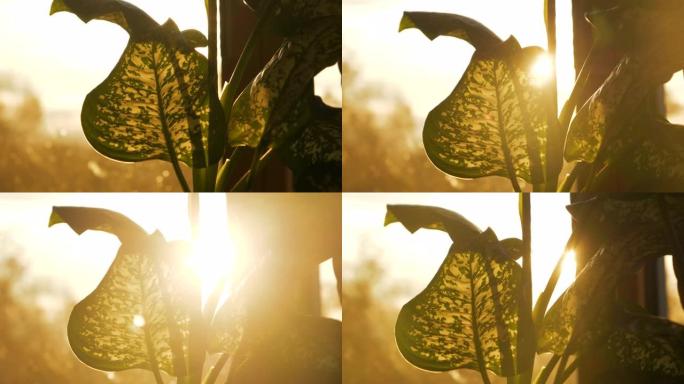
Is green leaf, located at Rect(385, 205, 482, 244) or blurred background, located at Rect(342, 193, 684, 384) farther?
blurred background, located at Rect(342, 193, 684, 384)

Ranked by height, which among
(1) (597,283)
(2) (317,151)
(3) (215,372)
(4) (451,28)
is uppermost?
(4) (451,28)

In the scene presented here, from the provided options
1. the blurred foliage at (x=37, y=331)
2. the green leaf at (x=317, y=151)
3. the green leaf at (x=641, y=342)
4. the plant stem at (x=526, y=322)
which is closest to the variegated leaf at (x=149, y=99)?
the green leaf at (x=317, y=151)

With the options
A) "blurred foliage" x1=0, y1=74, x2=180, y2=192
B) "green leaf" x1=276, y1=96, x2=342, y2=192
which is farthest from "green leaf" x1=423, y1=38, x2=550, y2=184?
"blurred foliage" x1=0, y1=74, x2=180, y2=192

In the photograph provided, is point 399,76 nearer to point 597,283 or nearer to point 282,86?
point 282,86

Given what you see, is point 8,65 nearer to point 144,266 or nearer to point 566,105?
point 144,266

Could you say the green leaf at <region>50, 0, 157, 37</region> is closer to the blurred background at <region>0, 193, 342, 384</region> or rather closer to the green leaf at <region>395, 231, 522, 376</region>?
the blurred background at <region>0, 193, 342, 384</region>

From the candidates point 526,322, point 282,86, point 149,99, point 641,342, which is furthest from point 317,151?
→ point 641,342

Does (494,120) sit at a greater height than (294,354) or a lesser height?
greater
